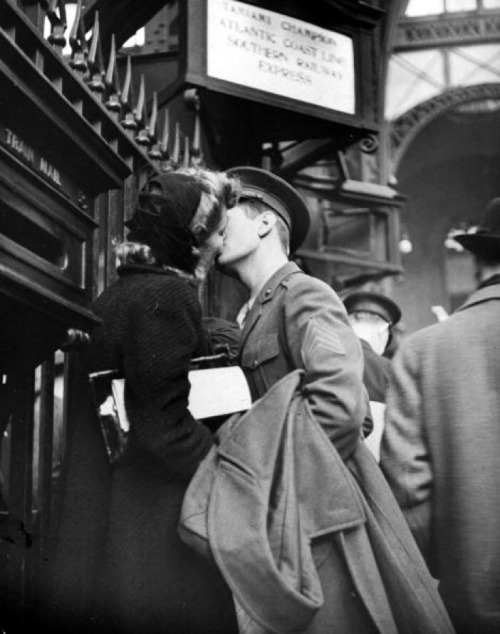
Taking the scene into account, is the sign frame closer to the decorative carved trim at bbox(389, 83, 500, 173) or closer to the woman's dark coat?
the woman's dark coat

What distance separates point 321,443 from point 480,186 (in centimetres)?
1326

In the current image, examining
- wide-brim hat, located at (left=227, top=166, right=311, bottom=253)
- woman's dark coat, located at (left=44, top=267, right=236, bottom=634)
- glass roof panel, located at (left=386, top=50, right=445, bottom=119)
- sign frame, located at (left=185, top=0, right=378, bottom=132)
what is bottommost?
woman's dark coat, located at (left=44, top=267, right=236, bottom=634)

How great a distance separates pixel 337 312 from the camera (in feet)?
7.41

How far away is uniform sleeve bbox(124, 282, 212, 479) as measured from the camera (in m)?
2.04

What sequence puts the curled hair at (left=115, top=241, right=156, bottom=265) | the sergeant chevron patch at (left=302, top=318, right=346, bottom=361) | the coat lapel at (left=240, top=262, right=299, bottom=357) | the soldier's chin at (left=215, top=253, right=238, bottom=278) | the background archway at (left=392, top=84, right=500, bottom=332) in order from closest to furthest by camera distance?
1. the sergeant chevron patch at (left=302, top=318, right=346, bottom=361)
2. the curled hair at (left=115, top=241, right=156, bottom=265)
3. the coat lapel at (left=240, top=262, right=299, bottom=357)
4. the soldier's chin at (left=215, top=253, right=238, bottom=278)
5. the background archway at (left=392, top=84, right=500, bottom=332)

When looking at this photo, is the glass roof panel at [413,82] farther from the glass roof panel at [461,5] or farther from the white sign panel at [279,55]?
the white sign panel at [279,55]

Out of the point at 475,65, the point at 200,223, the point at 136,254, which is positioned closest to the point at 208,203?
the point at 200,223

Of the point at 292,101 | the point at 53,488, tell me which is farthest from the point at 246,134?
the point at 53,488

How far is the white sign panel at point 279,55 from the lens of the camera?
4.23m

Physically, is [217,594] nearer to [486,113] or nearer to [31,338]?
[31,338]

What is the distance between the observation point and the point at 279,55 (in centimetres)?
446

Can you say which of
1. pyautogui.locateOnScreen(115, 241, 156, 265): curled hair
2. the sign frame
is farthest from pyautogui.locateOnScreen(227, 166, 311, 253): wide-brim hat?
the sign frame

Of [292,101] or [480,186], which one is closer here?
[292,101]

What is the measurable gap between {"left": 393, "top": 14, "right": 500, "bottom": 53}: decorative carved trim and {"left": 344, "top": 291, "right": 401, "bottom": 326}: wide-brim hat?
27.2 ft
